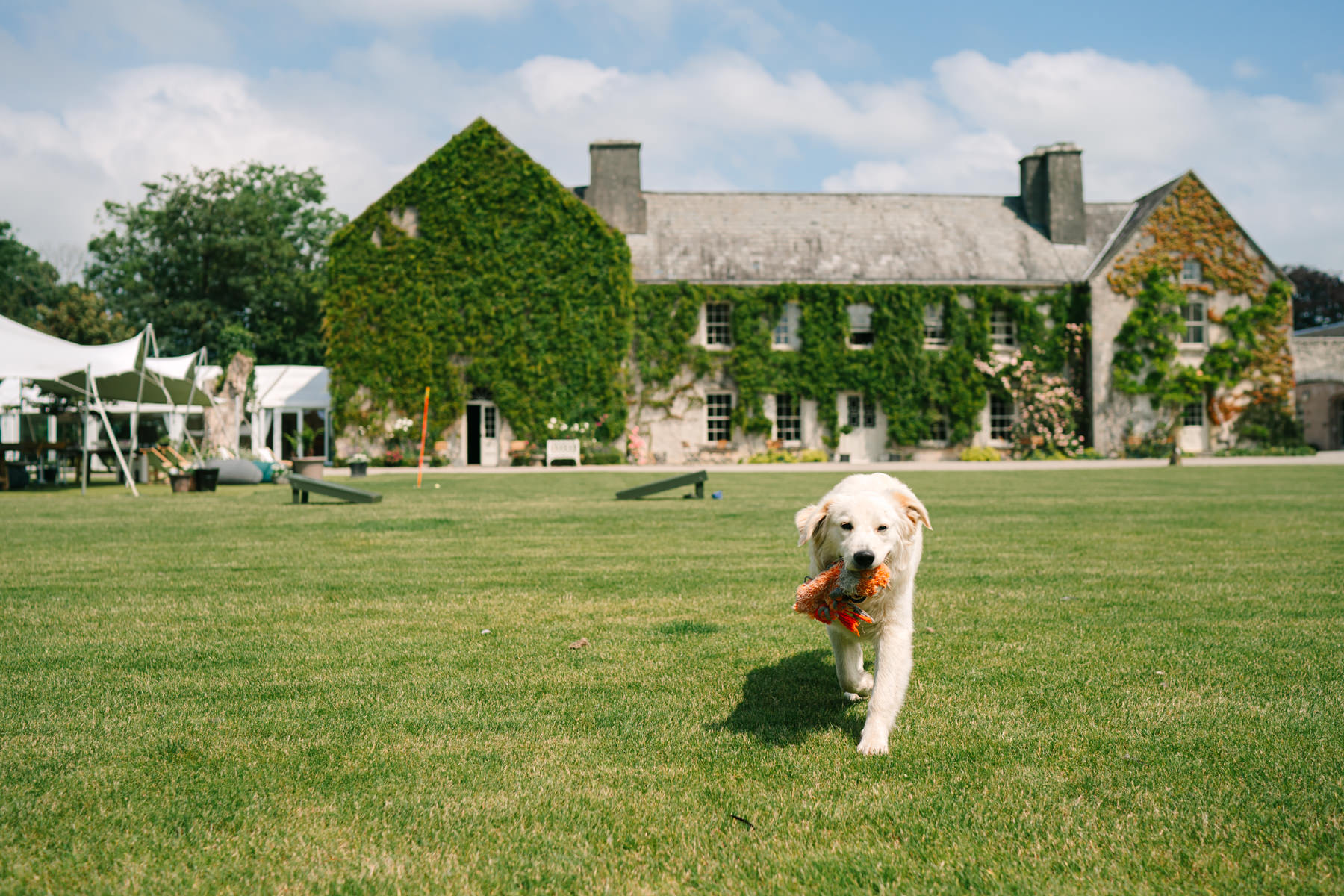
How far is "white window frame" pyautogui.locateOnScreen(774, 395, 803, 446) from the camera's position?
31078 millimetres

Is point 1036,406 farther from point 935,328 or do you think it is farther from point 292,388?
point 292,388

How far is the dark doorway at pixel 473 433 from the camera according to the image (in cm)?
2998

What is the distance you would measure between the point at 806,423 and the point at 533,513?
20.1 m

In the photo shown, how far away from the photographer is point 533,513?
40.0 feet

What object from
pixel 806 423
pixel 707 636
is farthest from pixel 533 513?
pixel 806 423

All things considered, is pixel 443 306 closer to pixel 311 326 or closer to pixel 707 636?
pixel 311 326

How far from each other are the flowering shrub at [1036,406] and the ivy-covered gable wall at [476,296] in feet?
44.6

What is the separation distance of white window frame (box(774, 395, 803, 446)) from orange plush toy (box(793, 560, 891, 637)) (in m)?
27.6

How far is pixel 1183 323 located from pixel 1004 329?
239 inches

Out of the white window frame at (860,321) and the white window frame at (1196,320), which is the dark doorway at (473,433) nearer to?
the white window frame at (860,321)

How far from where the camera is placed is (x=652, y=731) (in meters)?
3.44

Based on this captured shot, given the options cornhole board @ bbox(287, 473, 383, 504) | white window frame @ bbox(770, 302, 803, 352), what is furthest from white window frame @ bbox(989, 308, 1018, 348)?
cornhole board @ bbox(287, 473, 383, 504)

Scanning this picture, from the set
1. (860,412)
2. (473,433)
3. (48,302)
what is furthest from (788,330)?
(48,302)

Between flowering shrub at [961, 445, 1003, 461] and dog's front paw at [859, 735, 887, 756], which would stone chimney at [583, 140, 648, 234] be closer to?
flowering shrub at [961, 445, 1003, 461]
